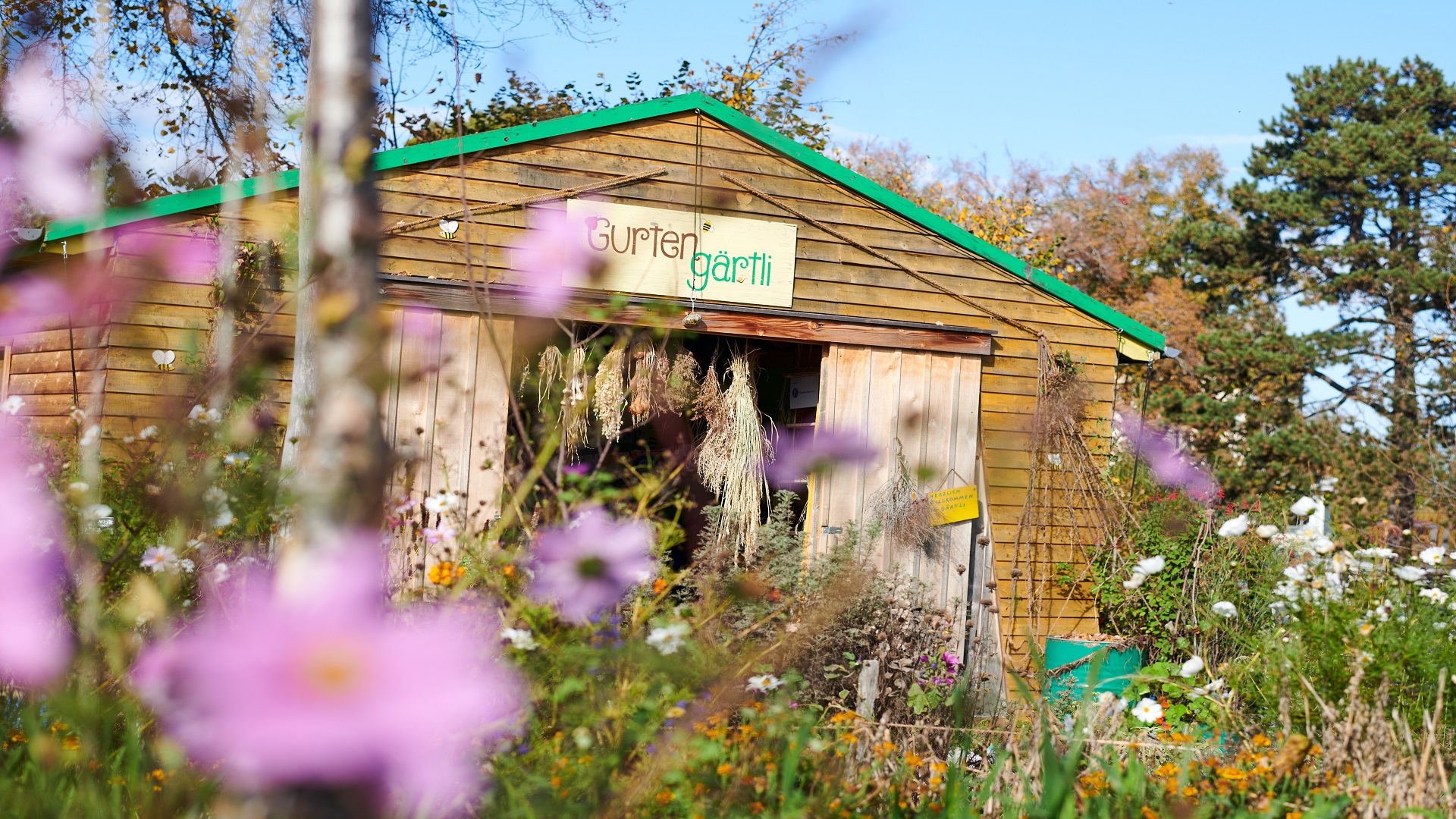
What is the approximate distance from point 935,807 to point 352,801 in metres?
2.18

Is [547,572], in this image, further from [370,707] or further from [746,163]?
[746,163]

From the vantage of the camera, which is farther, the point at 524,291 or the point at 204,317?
the point at 524,291

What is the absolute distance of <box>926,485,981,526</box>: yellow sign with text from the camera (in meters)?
6.86

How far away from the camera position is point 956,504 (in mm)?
6949

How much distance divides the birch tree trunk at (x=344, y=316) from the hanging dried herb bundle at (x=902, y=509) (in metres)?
5.82

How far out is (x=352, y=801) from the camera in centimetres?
87

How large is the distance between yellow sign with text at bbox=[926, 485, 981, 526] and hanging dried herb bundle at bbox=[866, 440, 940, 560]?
9cm

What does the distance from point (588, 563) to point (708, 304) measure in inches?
172

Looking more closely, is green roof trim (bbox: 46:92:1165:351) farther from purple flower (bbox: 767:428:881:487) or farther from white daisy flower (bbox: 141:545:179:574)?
white daisy flower (bbox: 141:545:179:574)

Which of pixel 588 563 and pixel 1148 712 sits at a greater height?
pixel 588 563

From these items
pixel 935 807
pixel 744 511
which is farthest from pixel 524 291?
pixel 935 807

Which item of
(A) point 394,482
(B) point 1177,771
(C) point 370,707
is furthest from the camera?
(A) point 394,482

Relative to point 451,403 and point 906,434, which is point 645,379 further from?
point 906,434

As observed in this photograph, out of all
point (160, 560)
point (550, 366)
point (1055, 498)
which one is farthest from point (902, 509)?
point (160, 560)
